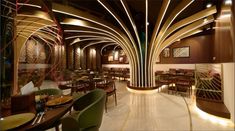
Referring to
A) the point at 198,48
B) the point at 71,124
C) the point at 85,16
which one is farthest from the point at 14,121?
the point at 198,48

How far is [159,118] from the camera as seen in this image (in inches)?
139

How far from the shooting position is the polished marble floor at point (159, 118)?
303cm

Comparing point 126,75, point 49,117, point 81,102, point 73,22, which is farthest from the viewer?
point 126,75

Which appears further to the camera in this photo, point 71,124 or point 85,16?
point 85,16

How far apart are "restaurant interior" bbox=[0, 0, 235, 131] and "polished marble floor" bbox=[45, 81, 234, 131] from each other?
0.07 ft

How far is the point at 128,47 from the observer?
23.5 ft

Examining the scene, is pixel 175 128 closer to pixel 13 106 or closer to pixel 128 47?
pixel 13 106

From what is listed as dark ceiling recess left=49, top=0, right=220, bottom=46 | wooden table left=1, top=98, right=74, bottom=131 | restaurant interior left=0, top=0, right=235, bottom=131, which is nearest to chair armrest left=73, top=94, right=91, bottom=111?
restaurant interior left=0, top=0, right=235, bottom=131

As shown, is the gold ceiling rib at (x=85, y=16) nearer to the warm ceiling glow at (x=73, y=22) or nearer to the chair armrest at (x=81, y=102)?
the warm ceiling glow at (x=73, y=22)

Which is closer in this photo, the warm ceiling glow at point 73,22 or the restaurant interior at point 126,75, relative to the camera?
the restaurant interior at point 126,75

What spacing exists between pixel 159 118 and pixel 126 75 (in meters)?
6.64

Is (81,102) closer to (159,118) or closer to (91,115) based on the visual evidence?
(91,115)

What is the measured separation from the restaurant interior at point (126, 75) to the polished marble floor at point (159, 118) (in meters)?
0.02

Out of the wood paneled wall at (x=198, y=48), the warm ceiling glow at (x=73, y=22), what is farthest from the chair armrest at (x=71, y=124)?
the wood paneled wall at (x=198, y=48)
